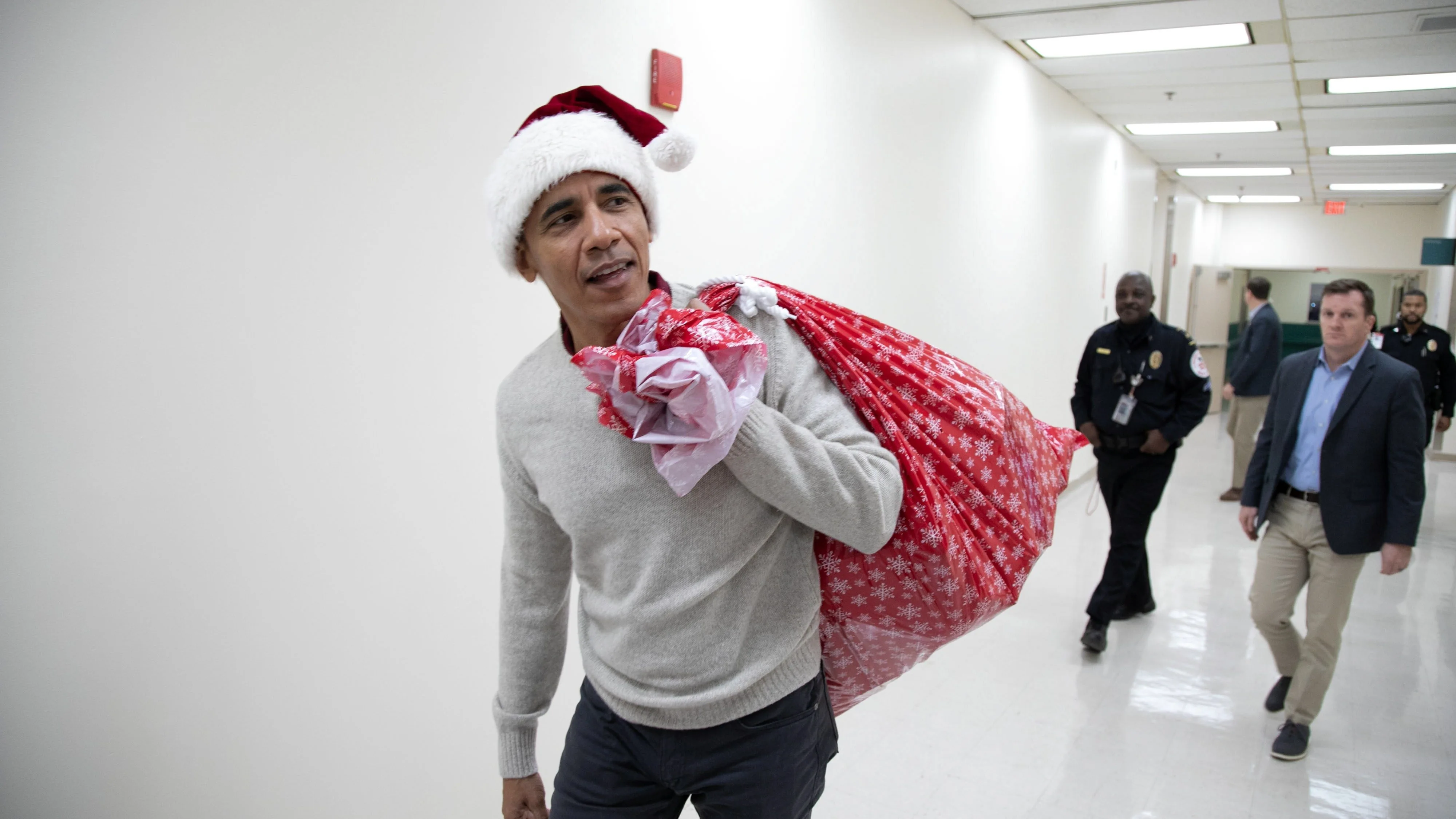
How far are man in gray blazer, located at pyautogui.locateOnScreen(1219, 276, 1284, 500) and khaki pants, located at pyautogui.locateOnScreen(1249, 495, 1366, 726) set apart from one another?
3722mm

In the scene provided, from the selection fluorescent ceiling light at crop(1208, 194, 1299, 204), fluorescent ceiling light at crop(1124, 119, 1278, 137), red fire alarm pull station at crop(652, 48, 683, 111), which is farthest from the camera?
fluorescent ceiling light at crop(1208, 194, 1299, 204)

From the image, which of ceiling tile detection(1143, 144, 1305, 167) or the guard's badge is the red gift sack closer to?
the guard's badge

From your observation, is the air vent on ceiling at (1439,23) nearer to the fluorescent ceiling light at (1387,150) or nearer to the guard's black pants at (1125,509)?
the guard's black pants at (1125,509)

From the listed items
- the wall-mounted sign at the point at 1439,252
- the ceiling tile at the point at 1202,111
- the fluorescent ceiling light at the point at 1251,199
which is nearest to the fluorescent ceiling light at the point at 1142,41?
the ceiling tile at the point at 1202,111

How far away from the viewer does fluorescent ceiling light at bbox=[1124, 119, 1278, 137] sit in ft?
24.7

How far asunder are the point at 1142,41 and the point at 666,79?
3851mm

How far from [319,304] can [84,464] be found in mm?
485

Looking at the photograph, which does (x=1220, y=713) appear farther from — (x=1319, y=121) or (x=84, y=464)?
(x=1319, y=121)

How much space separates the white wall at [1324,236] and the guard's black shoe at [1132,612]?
457 inches

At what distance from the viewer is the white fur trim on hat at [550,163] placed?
1229 millimetres

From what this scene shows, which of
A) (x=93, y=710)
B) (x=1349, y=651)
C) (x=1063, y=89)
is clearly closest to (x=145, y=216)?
(x=93, y=710)

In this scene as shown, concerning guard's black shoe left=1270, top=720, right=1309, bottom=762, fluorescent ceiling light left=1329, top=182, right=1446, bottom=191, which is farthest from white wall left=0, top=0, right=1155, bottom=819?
fluorescent ceiling light left=1329, top=182, right=1446, bottom=191

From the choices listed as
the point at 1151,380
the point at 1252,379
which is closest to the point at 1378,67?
the point at 1252,379

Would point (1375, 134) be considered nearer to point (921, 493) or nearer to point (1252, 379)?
point (1252, 379)
